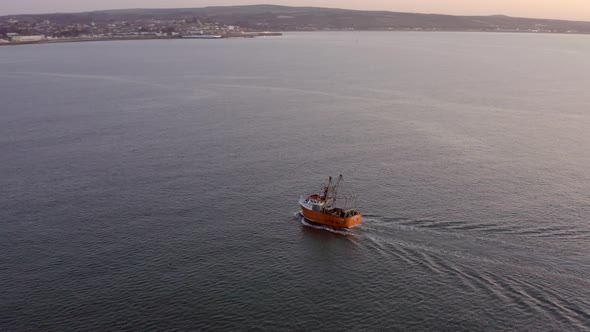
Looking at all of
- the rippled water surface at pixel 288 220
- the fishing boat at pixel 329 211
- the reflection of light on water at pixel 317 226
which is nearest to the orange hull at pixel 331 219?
the fishing boat at pixel 329 211

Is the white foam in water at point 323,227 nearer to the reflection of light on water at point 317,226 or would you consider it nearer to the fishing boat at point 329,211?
the reflection of light on water at point 317,226

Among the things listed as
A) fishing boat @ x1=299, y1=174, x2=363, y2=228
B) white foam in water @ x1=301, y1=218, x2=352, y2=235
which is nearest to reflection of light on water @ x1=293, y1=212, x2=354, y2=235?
white foam in water @ x1=301, y1=218, x2=352, y2=235

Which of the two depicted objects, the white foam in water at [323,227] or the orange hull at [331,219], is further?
the white foam in water at [323,227]

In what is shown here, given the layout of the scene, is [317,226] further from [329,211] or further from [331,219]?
[329,211]

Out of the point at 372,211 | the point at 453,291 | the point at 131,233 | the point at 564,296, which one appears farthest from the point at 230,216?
the point at 564,296

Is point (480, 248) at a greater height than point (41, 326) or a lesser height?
greater

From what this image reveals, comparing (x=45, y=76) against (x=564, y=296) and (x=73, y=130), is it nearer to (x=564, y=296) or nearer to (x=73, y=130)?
(x=73, y=130)

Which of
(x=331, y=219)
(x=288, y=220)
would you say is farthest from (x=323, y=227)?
(x=288, y=220)

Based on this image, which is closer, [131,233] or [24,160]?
[131,233]
